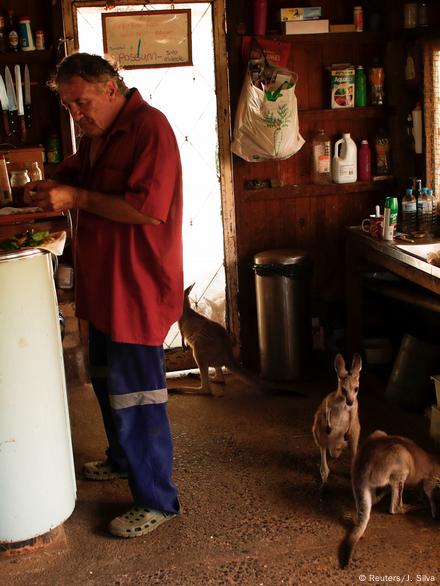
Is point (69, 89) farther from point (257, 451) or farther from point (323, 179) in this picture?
Result: point (323, 179)

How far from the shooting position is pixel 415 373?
4641mm

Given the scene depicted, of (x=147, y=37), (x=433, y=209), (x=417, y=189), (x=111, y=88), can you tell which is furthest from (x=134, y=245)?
(x=417, y=189)

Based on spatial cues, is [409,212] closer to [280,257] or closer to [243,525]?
[280,257]

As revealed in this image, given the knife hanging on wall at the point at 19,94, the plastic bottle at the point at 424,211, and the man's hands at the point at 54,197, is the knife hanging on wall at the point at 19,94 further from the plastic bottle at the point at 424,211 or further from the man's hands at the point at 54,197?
the plastic bottle at the point at 424,211

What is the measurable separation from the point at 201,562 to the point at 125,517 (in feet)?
1.48

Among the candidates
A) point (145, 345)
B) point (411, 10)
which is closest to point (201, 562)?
point (145, 345)

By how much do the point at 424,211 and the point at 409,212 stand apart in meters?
0.10

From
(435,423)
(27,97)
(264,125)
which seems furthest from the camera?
(264,125)

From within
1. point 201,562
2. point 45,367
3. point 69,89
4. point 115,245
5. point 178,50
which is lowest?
point 201,562

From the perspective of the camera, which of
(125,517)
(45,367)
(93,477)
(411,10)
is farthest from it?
(411,10)

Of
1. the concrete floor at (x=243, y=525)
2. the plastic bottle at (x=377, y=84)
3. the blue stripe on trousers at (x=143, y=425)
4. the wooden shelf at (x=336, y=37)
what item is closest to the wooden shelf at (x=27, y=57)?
the wooden shelf at (x=336, y=37)

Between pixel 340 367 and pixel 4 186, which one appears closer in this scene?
pixel 340 367

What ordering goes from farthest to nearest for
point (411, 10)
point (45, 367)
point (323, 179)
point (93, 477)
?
point (323, 179) → point (411, 10) → point (93, 477) → point (45, 367)

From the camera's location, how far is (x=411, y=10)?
5043 millimetres
